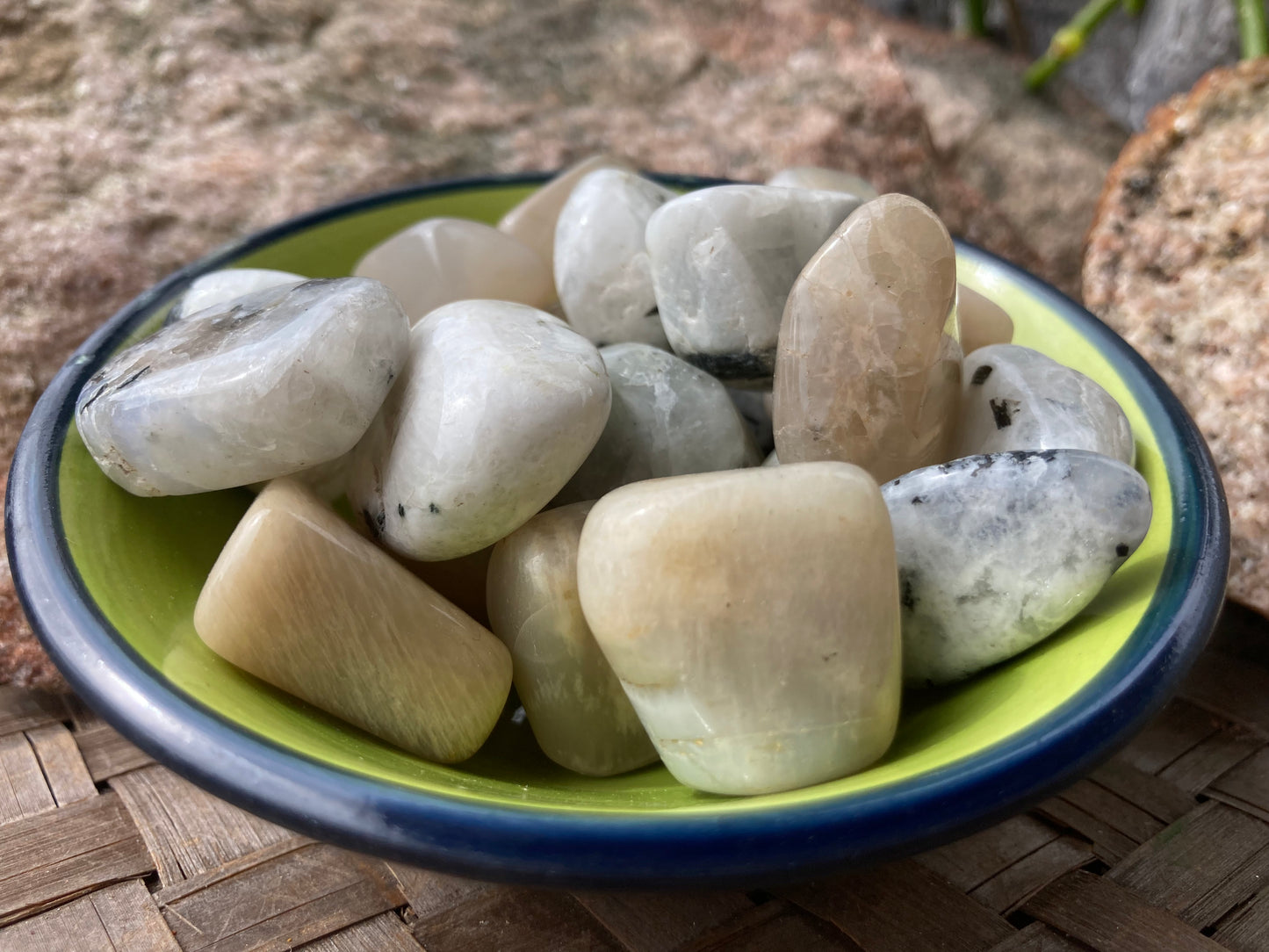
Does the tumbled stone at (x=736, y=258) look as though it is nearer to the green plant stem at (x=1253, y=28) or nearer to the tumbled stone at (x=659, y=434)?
the tumbled stone at (x=659, y=434)

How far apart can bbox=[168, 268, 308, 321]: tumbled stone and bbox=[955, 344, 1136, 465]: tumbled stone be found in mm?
324

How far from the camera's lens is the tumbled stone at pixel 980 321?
0.54 meters

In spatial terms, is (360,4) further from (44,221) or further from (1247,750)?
(1247,750)

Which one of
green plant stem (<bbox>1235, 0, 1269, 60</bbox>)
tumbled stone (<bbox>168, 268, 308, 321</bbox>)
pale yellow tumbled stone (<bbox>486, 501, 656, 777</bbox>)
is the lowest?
pale yellow tumbled stone (<bbox>486, 501, 656, 777</bbox>)

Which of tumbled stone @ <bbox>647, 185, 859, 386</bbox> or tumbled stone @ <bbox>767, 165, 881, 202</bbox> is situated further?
tumbled stone @ <bbox>767, 165, 881, 202</bbox>

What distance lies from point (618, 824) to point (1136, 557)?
25 cm

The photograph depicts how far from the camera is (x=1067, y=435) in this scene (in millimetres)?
420

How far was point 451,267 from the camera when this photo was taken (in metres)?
0.55

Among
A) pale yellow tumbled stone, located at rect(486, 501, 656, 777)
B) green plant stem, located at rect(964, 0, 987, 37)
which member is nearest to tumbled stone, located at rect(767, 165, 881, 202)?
pale yellow tumbled stone, located at rect(486, 501, 656, 777)

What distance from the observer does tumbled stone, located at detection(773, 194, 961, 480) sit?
0.40 metres

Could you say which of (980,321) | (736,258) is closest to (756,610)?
(736,258)

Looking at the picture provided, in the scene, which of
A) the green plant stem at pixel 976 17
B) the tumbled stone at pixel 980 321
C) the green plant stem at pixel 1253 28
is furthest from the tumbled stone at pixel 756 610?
the green plant stem at pixel 976 17

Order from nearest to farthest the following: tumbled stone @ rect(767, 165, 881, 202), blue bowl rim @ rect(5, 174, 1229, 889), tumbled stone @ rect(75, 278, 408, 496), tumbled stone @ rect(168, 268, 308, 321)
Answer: blue bowl rim @ rect(5, 174, 1229, 889) < tumbled stone @ rect(75, 278, 408, 496) < tumbled stone @ rect(168, 268, 308, 321) < tumbled stone @ rect(767, 165, 881, 202)

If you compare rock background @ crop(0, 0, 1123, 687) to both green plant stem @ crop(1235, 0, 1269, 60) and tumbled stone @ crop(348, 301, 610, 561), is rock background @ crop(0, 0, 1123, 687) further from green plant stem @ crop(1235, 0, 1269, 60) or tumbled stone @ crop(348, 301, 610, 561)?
tumbled stone @ crop(348, 301, 610, 561)
